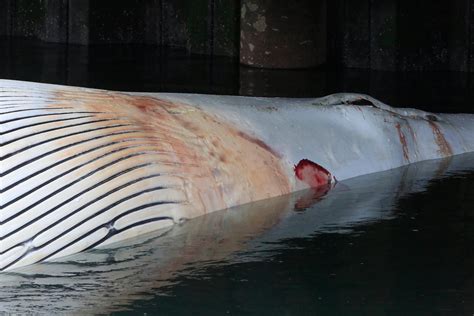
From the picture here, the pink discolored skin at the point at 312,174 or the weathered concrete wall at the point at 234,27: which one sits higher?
the weathered concrete wall at the point at 234,27

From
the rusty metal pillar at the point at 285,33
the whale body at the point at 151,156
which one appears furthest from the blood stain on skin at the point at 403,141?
the rusty metal pillar at the point at 285,33

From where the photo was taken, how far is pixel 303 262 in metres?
4.10

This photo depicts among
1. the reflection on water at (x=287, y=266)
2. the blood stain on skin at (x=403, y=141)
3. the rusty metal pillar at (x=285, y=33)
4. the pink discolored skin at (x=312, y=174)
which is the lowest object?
the reflection on water at (x=287, y=266)

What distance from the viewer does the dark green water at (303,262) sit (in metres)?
3.57

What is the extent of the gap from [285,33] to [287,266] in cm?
768

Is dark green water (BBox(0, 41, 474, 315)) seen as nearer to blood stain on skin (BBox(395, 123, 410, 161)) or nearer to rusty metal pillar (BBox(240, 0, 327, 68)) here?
blood stain on skin (BBox(395, 123, 410, 161))

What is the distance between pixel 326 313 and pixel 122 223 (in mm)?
1105

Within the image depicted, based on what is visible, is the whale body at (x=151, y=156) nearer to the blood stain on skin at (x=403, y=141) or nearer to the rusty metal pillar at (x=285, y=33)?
the blood stain on skin at (x=403, y=141)

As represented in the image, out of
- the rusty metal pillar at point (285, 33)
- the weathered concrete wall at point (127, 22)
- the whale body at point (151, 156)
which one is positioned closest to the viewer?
the whale body at point (151, 156)

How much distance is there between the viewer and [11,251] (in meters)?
3.96

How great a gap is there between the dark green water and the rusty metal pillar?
5.49 metres

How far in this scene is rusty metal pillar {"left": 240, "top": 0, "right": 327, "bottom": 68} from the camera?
452 inches

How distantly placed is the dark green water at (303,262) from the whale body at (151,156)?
3.3 inches

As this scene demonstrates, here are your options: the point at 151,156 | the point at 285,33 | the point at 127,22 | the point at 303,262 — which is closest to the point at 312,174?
the point at 151,156
